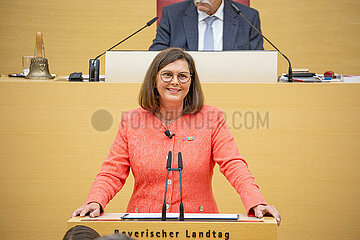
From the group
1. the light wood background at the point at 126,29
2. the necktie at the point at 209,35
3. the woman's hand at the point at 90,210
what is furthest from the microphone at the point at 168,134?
the light wood background at the point at 126,29

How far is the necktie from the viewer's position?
12.3ft

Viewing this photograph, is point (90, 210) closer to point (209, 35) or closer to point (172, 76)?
point (172, 76)

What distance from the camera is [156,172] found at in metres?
1.97

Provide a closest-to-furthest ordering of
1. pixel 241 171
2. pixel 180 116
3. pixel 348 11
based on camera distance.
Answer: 1. pixel 241 171
2. pixel 180 116
3. pixel 348 11

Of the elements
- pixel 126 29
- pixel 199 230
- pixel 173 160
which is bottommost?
pixel 199 230

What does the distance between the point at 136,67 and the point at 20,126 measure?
0.67 metres

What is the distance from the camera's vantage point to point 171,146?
199cm

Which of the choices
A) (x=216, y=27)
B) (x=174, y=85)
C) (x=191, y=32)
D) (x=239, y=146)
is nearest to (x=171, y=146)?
(x=174, y=85)

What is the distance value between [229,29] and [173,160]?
1.92 meters

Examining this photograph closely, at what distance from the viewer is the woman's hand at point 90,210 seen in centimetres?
168

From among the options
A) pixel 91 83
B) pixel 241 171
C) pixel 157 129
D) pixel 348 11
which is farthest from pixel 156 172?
pixel 348 11

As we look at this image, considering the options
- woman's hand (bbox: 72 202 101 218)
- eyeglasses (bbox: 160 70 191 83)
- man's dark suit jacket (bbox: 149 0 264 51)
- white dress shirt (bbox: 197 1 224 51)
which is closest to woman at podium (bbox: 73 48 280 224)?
eyeglasses (bbox: 160 70 191 83)

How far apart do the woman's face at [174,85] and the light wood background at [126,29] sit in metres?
2.93

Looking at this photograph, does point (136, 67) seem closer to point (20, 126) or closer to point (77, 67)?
point (20, 126)
